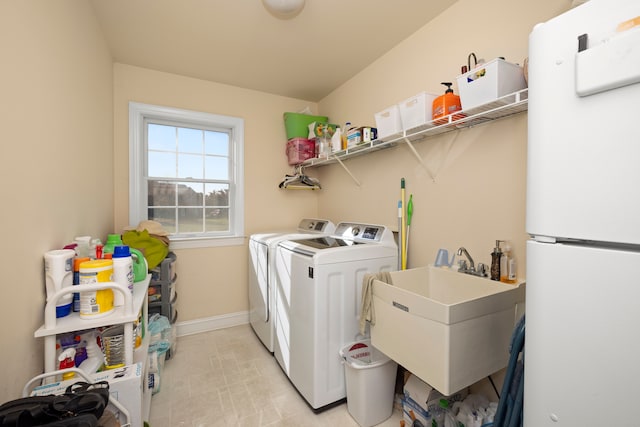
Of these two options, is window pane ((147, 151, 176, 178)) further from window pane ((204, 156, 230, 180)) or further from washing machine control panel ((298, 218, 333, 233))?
washing machine control panel ((298, 218, 333, 233))

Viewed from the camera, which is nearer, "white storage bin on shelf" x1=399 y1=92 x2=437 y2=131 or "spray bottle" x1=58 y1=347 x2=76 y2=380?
"spray bottle" x1=58 y1=347 x2=76 y2=380

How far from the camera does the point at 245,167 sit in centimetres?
315

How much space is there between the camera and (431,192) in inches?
78.0

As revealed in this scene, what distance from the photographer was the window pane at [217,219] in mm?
3137

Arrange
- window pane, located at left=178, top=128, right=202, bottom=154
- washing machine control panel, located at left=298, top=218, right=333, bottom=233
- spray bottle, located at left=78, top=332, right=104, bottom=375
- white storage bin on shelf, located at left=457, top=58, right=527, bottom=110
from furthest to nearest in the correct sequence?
window pane, located at left=178, top=128, right=202, bottom=154
washing machine control panel, located at left=298, top=218, right=333, bottom=233
white storage bin on shelf, located at left=457, top=58, right=527, bottom=110
spray bottle, located at left=78, top=332, right=104, bottom=375

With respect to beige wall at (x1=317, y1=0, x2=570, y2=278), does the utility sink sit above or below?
below

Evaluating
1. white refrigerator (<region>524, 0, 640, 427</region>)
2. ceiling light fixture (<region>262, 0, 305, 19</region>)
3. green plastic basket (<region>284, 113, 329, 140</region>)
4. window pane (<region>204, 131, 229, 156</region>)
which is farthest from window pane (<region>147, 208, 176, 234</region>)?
white refrigerator (<region>524, 0, 640, 427</region>)

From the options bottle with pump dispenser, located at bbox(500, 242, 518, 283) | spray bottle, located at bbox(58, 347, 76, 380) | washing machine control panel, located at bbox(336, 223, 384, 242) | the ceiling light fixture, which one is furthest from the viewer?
washing machine control panel, located at bbox(336, 223, 384, 242)

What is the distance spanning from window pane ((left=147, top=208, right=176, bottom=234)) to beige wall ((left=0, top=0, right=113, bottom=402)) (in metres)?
1.10

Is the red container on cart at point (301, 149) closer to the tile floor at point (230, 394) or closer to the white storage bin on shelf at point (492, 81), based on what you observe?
the white storage bin on shelf at point (492, 81)

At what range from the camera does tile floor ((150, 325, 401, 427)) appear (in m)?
1.74

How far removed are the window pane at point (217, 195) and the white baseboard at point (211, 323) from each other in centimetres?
128

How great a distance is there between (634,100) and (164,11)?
2525 millimetres

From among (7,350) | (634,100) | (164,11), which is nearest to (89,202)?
(7,350)
